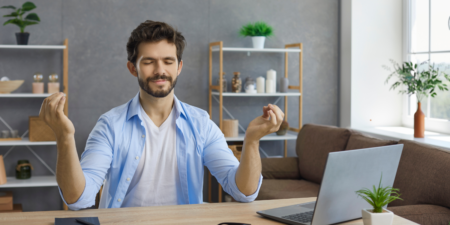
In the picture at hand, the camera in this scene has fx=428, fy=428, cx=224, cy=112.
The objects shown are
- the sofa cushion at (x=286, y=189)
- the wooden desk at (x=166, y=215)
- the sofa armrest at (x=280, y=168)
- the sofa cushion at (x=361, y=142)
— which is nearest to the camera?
the wooden desk at (x=166, y=215)

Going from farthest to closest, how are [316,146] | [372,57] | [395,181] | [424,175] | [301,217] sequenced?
[372,57] < [316,146] < [395,181] < [424,175] < [301,217]

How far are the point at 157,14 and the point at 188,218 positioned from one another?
277 centimetres

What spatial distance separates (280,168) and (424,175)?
1.37 metres

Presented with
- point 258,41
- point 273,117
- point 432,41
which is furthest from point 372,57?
point 273,117

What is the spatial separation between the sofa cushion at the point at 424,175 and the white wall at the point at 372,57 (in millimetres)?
1419

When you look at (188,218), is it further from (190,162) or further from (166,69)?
(166,69)

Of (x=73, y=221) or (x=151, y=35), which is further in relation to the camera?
(x=151, y=35)

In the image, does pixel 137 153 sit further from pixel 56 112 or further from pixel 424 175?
pixel 424 175

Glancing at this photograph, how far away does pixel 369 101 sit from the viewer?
12.9 ft

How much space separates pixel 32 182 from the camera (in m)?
3.32

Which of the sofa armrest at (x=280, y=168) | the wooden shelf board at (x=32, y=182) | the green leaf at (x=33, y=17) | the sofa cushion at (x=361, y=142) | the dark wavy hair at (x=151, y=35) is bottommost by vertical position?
the wooden shelf board at (x=32, y=182)

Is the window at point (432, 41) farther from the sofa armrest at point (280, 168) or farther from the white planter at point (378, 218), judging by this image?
the white planter at point (378, 218)

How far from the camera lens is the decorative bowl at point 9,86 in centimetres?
325

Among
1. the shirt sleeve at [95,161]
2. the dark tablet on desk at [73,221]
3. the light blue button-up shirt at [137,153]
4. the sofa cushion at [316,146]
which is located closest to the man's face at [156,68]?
the light blue button-up shirt at [137,153]
